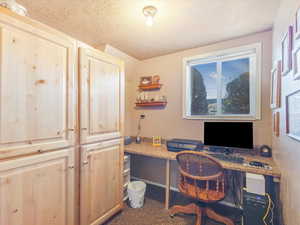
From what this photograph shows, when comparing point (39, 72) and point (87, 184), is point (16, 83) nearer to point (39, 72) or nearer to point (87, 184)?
point (39, 72)

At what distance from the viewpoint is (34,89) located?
46.6 inches

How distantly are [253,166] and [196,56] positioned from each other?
5.76 ft

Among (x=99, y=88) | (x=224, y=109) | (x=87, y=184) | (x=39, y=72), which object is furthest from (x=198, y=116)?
(x=39, y=72)

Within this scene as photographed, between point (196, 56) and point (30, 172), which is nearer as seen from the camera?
point (30, 172)

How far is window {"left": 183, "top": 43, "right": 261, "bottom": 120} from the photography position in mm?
2127

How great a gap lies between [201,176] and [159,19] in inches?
71.6

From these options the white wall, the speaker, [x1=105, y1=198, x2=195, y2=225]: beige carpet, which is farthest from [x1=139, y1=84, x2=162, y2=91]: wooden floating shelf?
[x1=105, y1=198, x2=195, y2=225]: beige carpet

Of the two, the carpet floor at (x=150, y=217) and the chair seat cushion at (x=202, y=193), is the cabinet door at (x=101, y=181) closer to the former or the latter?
the carpet floor at (x=150, y=217)

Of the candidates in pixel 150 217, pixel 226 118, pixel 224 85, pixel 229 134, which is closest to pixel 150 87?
pixel 224 85

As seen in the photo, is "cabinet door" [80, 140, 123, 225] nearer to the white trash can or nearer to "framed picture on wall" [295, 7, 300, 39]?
the white trash can

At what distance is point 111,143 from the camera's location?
1.85 metres

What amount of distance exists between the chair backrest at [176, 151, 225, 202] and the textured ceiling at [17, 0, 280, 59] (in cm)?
150

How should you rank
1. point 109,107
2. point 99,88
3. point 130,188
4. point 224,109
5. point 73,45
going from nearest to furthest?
1. point 73,45
2. point 99,88
3. point 109,107
4. point 130,188
5. point 224,109

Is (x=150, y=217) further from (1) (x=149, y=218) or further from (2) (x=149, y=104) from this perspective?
(2) (x=149, y=104)
